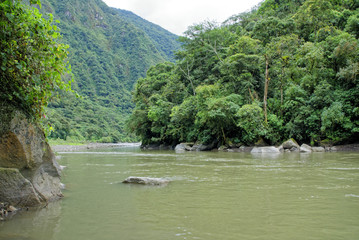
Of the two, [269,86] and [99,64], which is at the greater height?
[99,64]

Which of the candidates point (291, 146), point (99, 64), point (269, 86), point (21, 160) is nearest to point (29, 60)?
point (21, 160)

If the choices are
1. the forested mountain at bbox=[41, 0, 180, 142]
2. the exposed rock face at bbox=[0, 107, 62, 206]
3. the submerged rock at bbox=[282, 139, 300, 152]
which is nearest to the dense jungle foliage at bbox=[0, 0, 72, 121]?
the exposed rock face at bbox=[0, 107, 62, 206]

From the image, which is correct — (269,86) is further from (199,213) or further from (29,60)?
(29,60)

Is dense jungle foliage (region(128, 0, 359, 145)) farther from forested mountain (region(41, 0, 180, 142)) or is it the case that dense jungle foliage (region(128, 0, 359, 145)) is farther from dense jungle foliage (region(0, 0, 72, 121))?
forested mountain (region(41, 0, 180, 142))

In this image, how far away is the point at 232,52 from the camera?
36.3 m

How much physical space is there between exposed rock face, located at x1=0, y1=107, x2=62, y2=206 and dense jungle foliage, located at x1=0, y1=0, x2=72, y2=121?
0.28 metres

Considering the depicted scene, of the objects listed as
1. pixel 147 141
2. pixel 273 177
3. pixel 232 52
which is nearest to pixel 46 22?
pixel 273 177

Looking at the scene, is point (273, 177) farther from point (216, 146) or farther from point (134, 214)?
point (216, 146)

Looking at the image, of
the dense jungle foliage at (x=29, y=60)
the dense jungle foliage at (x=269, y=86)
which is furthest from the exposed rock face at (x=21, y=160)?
the dense jungle foliage at (x=269, y=86)

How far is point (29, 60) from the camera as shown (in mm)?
5141

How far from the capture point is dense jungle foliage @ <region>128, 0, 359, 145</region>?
83.4 ft

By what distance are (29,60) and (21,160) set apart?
205 centimetres

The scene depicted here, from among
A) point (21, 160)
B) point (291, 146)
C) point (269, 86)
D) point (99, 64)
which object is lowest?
point (291, 146)

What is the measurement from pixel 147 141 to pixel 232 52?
68.4ft
